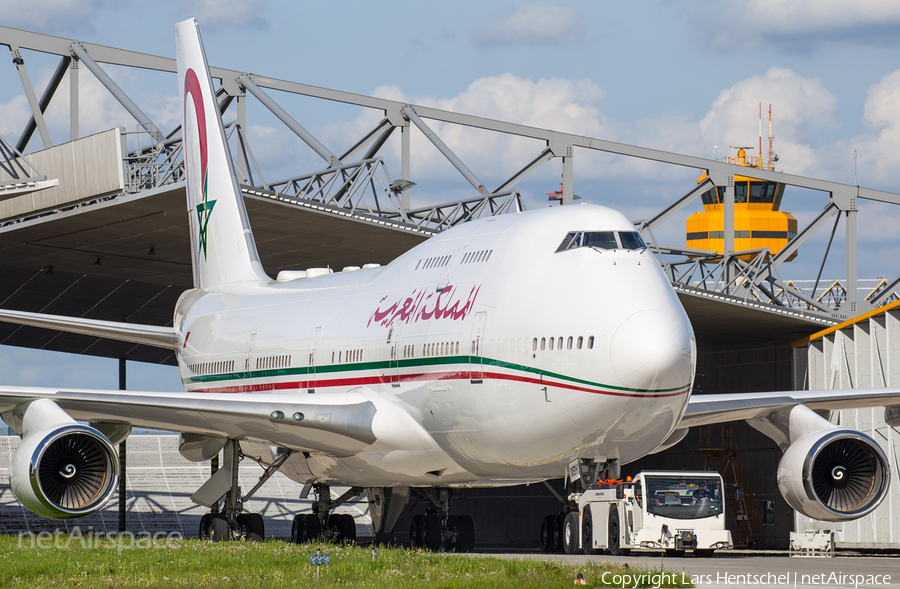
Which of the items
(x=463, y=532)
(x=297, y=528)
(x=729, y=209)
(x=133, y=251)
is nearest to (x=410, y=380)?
(x=463, y=532)

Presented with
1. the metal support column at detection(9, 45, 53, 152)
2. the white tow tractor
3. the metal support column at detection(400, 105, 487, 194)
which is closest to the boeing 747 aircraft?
the white tow tractor

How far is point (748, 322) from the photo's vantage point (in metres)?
38.3

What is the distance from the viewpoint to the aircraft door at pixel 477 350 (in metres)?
17.6

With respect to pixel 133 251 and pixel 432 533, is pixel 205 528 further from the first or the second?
pixel 133 251

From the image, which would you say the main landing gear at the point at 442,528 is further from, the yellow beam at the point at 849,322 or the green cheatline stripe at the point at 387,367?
the yellow beam at the point at 849,322

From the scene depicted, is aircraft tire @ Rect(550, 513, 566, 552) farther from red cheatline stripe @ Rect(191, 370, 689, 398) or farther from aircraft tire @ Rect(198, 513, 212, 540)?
aircraft tire @ Rect(198, 513, 212, 540)

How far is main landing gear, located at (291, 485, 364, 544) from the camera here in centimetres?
2598

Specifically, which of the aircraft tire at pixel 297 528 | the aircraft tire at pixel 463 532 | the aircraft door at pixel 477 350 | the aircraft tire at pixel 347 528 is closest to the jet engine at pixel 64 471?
the aircraft door at pixel 477 350

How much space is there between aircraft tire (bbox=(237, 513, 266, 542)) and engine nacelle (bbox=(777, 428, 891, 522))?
10151 millimetres

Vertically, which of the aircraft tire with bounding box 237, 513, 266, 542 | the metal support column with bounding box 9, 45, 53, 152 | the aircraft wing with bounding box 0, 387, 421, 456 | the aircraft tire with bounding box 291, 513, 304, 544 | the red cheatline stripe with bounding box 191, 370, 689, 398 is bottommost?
the aircraft tire with bounding box 291, 513, 304, 544

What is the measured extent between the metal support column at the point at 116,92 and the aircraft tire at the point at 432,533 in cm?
1315

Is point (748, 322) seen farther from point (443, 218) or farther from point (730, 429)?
point (443, 218)

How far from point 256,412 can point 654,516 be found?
23.0 feet

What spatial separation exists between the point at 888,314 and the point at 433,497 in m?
13.1
